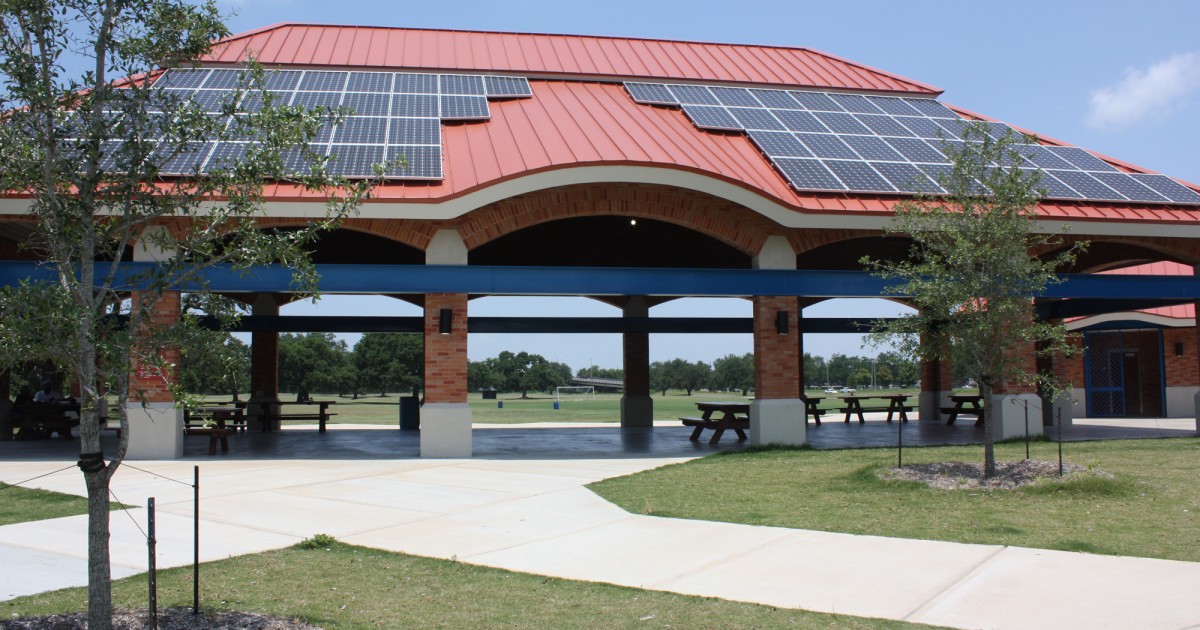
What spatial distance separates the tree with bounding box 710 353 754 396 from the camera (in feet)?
333

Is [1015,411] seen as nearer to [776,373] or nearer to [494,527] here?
[776,373]

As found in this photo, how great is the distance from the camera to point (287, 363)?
7025cm

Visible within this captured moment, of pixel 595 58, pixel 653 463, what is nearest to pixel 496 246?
pixel 595 58

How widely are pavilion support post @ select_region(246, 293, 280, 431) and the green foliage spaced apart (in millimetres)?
16508

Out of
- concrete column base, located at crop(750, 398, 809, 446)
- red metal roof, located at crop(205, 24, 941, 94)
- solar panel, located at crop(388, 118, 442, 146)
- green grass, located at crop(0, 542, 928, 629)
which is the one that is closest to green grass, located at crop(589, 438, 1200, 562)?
concrete column base, located at crop(750, 398, 809, 446)

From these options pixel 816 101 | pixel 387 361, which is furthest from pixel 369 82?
pixel 387 361

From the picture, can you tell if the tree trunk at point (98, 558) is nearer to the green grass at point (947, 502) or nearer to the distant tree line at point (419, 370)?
the green grass at point (947, 502)

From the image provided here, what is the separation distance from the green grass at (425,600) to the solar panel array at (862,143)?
40.6 feet

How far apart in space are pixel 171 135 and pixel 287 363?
Result: 68.0m

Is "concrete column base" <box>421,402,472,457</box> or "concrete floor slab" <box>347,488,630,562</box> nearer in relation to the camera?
"concrete floor slab" <box>347,488,630,562</box>

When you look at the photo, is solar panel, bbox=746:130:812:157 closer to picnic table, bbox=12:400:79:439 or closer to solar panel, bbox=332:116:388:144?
solar panel, bbox=332:116:388:144

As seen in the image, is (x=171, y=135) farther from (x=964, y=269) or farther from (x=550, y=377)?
(x=550, y=377)

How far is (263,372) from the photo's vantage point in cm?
2494

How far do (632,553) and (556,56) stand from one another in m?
20.0
